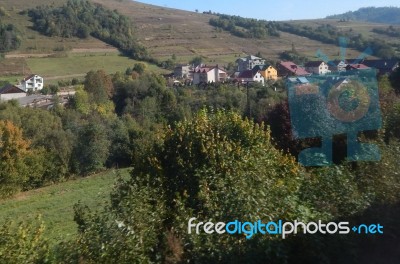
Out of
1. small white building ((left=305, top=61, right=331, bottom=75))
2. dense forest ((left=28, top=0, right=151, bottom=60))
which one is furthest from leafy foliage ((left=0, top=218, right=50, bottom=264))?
dense forest ((left=28, top=0, right=151, bottom=60))

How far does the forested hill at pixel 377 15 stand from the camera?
60.7 m

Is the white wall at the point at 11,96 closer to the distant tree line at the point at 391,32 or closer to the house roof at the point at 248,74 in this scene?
the house roof at the point at 248,74

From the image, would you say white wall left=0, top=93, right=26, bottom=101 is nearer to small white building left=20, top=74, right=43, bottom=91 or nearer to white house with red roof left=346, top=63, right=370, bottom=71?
small white building left=20, top=74, right=43, bottom=91

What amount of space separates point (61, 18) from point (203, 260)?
58.6 m

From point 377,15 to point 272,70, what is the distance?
4982cm

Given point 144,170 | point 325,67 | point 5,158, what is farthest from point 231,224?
point 325,67

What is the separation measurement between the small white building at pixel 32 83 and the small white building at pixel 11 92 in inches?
65.6

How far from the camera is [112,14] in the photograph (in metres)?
62.6

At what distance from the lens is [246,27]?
205ft

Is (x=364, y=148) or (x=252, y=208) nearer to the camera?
(x=252, y=208)

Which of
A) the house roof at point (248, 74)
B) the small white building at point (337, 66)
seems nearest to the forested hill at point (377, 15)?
the house roof at point (248, 74)

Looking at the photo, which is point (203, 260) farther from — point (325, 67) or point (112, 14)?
point (112, 14)

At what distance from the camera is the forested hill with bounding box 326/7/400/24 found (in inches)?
2388

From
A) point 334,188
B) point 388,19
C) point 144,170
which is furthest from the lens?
point 388,19
